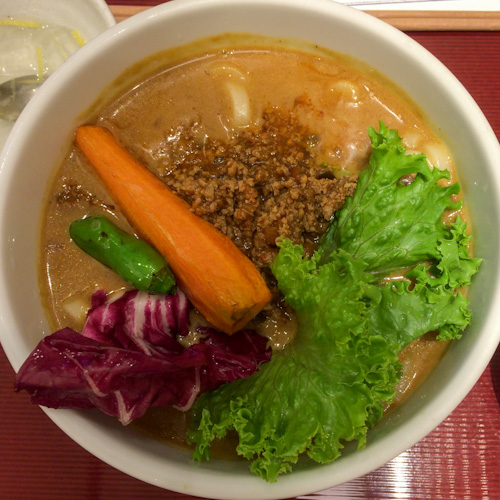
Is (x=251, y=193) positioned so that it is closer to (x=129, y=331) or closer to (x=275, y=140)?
(x=275, y=140)

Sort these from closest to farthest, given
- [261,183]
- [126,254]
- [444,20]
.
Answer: [126,254] → [261,183] → [444,20]

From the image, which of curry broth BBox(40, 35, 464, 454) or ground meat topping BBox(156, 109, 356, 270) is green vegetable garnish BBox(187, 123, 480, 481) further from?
curry broth BBox(40, 35, 464, 454)

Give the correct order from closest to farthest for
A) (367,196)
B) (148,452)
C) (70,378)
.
Result: (70,378)
(148,452)
(367,196)

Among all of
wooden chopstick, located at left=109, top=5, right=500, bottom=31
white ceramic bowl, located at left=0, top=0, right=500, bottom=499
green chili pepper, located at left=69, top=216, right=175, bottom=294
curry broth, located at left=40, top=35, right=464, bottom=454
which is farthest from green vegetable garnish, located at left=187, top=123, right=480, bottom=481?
wooden chopstick, located at left=109, top=5, right=500, bottom=31

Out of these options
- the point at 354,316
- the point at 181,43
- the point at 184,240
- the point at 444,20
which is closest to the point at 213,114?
the point at 181,43

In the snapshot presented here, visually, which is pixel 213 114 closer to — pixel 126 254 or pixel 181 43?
pixel 181 43

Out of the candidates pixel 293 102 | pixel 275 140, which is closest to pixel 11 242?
pixel 275 140
